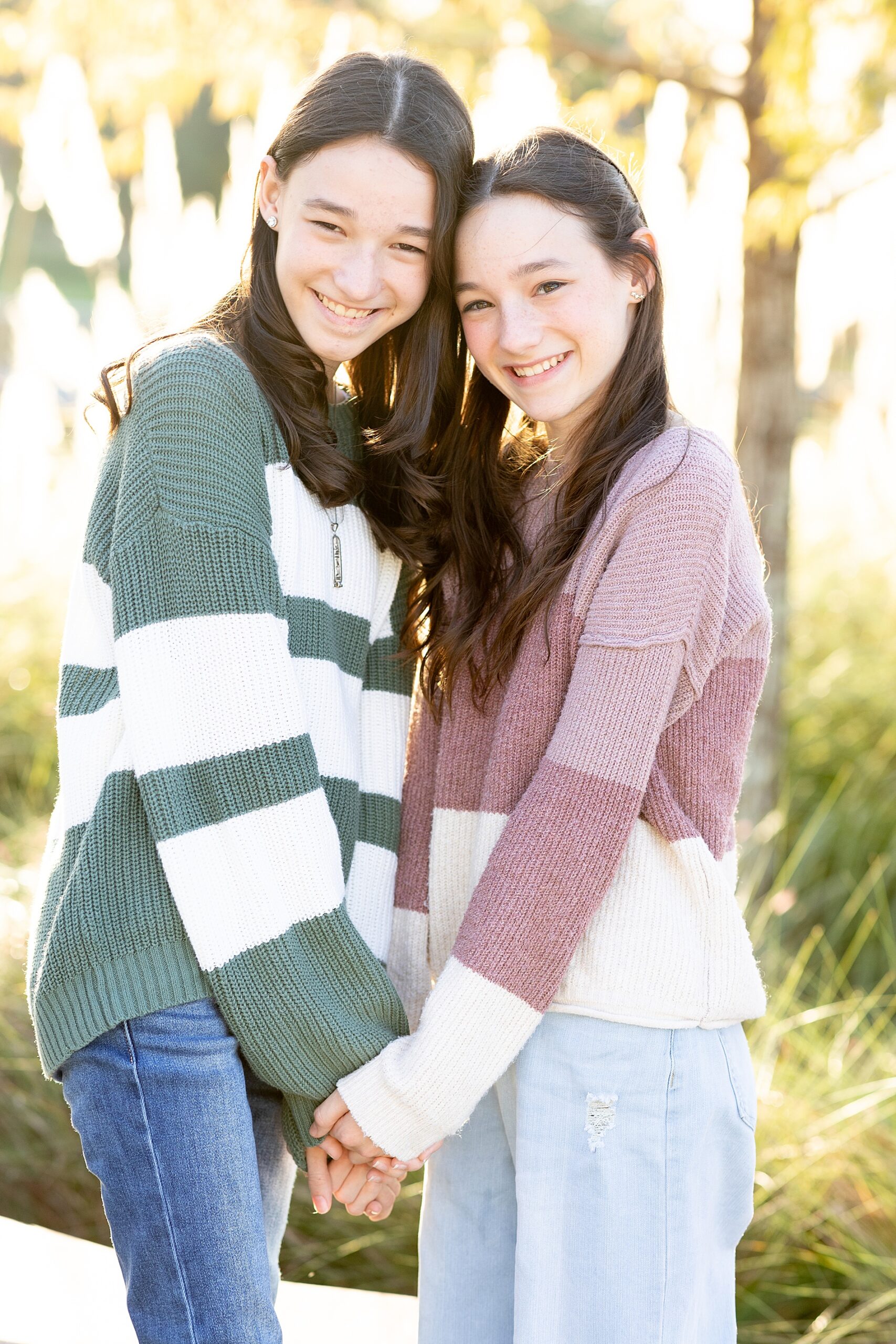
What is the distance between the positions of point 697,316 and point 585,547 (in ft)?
10.4

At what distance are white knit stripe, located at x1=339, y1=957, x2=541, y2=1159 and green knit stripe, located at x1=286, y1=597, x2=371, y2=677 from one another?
44 centimetres

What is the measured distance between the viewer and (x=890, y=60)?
8.85 feet

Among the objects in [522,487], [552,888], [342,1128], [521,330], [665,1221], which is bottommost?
[665,1221]

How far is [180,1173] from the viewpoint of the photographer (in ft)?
4.58

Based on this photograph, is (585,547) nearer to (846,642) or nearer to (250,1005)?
(250,1005)

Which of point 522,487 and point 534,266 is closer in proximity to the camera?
point 534,266

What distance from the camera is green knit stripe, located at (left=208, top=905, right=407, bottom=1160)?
1.43 m

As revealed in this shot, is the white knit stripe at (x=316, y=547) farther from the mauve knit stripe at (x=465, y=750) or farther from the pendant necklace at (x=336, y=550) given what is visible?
the mauve knit stripe at (x=465, y=750)

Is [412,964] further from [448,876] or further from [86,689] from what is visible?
[86,689]

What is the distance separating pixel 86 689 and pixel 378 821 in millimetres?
441

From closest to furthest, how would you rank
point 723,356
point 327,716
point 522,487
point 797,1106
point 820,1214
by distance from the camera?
1. point 327,716
2. point 522,487
3. point 820,1214
4. point 797,1106
5. point 723,356

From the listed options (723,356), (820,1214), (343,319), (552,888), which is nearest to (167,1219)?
(552,888)

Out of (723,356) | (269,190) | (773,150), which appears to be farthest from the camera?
(723,356)

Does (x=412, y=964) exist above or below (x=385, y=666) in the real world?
below
